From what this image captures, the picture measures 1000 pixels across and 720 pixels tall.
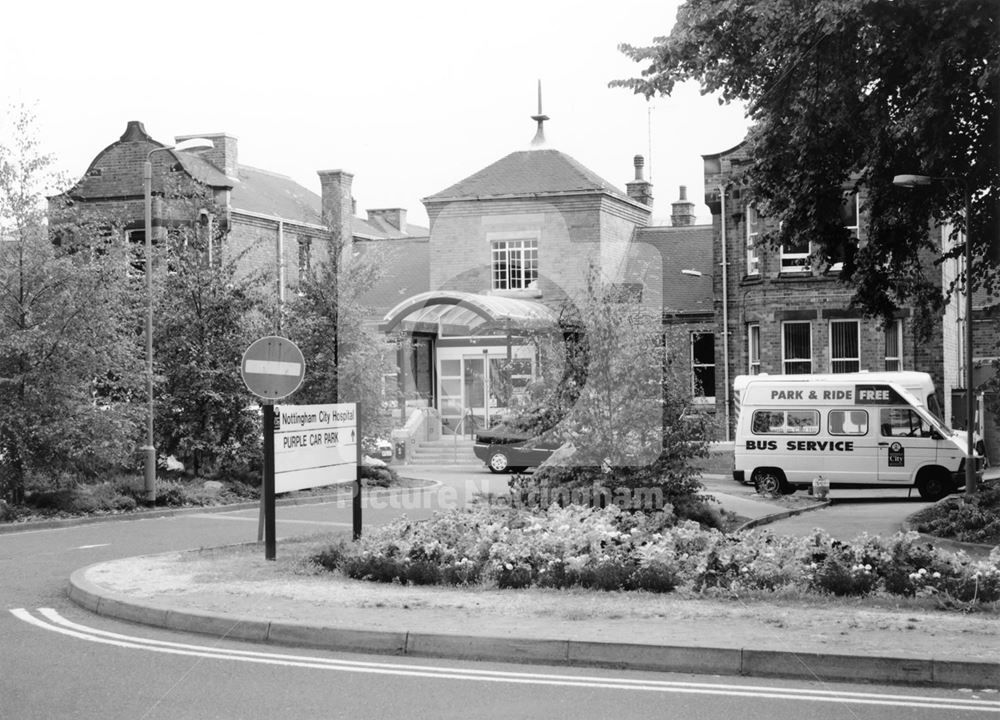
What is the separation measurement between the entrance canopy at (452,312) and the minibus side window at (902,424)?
12.9 m

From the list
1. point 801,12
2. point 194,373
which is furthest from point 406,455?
point 801,12

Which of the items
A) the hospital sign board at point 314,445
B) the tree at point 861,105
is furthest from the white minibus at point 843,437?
the hospital sign board at point 314,445

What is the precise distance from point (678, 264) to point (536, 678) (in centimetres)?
4249

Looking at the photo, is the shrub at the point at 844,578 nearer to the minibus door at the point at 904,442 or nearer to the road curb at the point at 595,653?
the road curb at the point at 595,653

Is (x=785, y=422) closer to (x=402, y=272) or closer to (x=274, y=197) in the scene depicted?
(x=402, y=272)

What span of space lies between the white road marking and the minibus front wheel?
20784 mm

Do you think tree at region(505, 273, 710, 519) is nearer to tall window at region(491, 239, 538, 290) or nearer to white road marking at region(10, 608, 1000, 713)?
white road marking at region(10, 608, 1000, 713)

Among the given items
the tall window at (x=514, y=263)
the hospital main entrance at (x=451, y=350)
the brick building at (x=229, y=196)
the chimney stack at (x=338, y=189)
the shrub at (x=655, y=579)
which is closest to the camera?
the shrub at (x=655, y=579)

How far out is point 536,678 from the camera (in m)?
8.52

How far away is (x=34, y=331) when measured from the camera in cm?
2155

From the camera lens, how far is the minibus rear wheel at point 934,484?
1103 inches

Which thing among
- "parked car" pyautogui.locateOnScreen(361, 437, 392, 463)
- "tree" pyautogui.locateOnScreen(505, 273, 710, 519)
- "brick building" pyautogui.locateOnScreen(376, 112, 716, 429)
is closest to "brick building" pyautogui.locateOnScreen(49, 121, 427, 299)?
"brick building" pyautogui.locateOnScreen(376, 112, 716, 429)

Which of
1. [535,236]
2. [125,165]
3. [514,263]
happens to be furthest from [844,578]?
[125,165]

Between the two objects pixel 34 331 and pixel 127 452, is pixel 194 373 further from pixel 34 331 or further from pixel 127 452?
pixel 34 331
